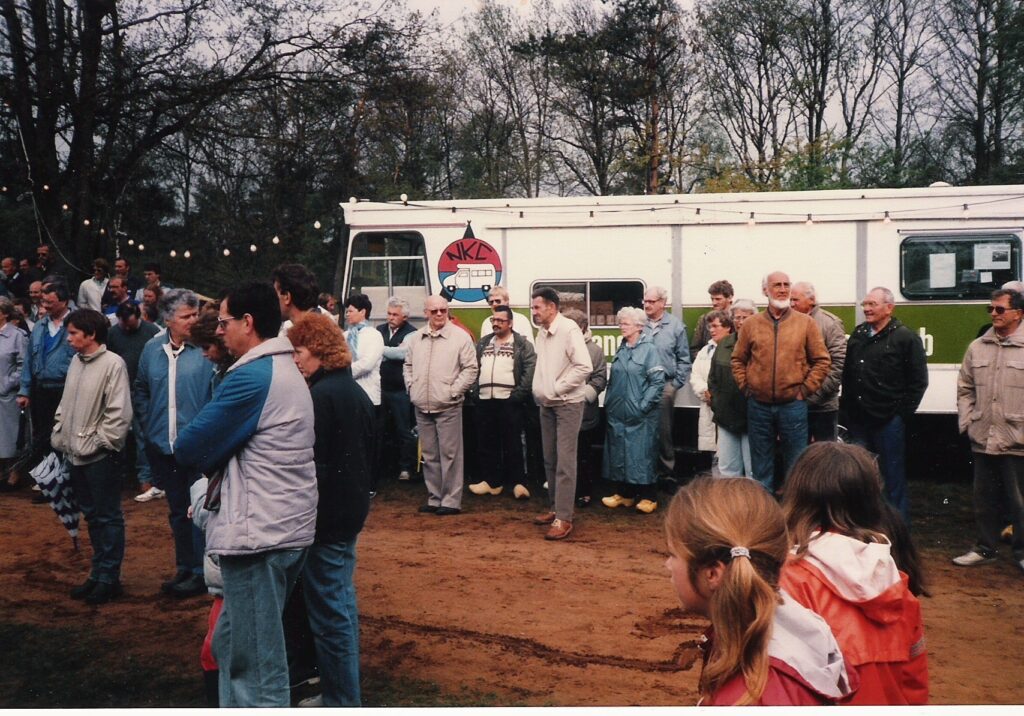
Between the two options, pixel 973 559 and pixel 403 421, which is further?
pixel 403 421

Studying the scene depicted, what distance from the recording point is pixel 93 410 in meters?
4.24

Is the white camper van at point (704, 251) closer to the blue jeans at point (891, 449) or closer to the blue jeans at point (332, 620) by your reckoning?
the blue jeans at point (891, 449)

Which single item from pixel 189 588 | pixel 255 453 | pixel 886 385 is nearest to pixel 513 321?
pixel 886 385

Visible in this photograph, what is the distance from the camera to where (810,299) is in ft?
18.6

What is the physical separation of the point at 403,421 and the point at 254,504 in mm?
4909

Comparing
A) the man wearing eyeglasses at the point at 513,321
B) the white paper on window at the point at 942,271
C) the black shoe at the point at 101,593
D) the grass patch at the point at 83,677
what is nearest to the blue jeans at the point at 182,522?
the black shoe at the point at 101,593

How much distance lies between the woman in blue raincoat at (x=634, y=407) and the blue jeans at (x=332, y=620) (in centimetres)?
345

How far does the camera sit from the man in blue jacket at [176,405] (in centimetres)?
435

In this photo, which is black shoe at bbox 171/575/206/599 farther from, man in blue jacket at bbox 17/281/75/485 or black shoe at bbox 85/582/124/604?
man in blue jacket at bbox 17/281/75/485

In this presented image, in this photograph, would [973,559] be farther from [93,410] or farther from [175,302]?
[93,410]

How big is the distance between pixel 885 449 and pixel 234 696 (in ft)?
13.6

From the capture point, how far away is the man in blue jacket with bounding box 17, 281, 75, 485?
21.2ft

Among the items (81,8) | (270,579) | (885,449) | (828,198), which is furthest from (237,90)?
(828,198)

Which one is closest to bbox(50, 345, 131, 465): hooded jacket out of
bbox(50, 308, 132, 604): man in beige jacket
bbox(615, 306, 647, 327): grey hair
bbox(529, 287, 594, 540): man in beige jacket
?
bbox(50, 308, 132, 604): man in beige jacket
